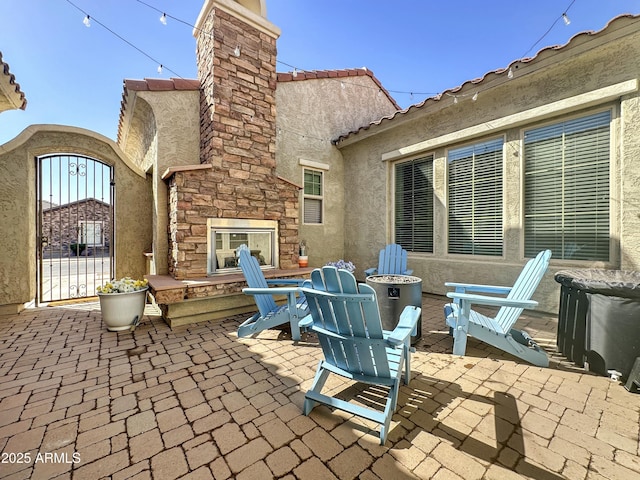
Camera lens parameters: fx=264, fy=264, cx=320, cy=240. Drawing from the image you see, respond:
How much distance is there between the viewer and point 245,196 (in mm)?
4594

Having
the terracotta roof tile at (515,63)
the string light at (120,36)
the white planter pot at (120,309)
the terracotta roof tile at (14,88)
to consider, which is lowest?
the white planter pot at (120,309)


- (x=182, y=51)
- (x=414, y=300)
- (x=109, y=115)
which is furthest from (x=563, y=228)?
(x=109, y=115)

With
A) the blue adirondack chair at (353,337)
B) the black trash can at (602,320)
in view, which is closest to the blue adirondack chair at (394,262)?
the black trash can at (602,320)

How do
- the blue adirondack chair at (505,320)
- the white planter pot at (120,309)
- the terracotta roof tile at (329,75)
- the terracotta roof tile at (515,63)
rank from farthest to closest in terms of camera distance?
1. the terracotta roof tile at (329,75)
2. the white planter pot at (120,309)
3. the terracotta roof tile at (515,63)
4. the blue adirondack chair at (505,320)

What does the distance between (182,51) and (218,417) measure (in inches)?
239

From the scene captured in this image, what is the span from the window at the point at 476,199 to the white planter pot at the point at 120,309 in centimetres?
523

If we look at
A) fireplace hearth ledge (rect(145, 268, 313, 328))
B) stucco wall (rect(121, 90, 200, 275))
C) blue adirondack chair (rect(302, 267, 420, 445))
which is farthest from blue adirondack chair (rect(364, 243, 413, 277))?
stucco wall (rect(121, 90, 200, 275))

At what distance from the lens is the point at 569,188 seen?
3811mm

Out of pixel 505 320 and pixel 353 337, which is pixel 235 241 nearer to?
pixel 353 337

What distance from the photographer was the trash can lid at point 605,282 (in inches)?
87.2

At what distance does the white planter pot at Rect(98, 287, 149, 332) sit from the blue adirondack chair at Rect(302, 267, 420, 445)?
2.87 meters

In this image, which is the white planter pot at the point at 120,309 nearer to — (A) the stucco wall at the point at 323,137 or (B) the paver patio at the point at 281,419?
(B) the paver patio at the point at 281,419

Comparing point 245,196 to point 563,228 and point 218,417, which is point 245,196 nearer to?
point 218,417

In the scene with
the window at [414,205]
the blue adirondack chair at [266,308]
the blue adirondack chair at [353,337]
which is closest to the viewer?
the blue adirondack chair at [353,337]
